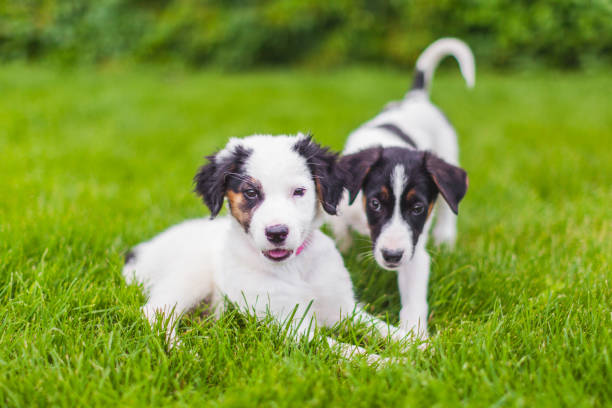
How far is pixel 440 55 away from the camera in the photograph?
4.88m

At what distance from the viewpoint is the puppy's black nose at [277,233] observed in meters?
2.20

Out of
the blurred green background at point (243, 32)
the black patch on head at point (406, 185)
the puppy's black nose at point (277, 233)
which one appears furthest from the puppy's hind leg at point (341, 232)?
the blurred green background at point (243, 32)

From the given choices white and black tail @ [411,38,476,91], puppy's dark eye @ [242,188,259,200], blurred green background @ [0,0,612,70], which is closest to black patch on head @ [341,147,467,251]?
puppy's dark eye @ [242,188,259,200]

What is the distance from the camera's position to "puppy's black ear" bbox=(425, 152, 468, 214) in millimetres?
2771

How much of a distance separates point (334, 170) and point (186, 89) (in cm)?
736

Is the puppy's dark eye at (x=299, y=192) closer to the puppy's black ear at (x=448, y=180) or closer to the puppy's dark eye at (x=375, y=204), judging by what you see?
the puppy's dark eye at (x=375, y=204)

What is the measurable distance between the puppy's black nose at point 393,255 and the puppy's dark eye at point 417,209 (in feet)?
0.99

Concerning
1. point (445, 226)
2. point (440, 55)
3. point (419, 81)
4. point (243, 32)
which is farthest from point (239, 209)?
point (243, 32)

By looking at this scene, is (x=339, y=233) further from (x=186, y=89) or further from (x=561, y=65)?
(x=561, y=65)

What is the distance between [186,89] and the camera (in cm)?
934

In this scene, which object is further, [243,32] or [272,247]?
[243,32]

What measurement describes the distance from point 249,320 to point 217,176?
690 mm

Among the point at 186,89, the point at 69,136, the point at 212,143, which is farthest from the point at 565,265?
the point at 186,89

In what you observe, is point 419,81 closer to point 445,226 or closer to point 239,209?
point 445,226
